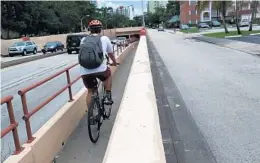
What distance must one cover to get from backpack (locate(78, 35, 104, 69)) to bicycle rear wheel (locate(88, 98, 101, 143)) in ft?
1.96

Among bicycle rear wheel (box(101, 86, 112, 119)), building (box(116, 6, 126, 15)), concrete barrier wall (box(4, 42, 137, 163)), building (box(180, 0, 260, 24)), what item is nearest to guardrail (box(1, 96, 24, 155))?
concrete barrier wall (box(4, 42, 137, 163))

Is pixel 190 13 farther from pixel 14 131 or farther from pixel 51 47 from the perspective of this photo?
pixel 14 131

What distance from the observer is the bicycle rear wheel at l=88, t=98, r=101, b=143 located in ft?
19.5

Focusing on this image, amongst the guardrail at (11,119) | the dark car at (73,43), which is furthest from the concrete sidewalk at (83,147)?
the dark car at (73,43)

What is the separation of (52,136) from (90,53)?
1.46 meters

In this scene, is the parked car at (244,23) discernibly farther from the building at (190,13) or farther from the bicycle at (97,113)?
the bicycle at (97,113)

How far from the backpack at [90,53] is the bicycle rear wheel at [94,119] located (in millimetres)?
597

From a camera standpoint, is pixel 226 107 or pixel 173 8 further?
pixel 173 8

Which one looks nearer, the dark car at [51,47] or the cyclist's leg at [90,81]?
the cyclist's leg at [90,81]

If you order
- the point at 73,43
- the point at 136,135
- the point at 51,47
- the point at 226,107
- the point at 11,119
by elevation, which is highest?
the point at 11,119

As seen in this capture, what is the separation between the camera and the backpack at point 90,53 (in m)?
6.09

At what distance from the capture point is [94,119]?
6.11 metres

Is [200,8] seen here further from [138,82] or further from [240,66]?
[138,82]

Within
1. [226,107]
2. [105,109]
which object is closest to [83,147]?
[105,109]
